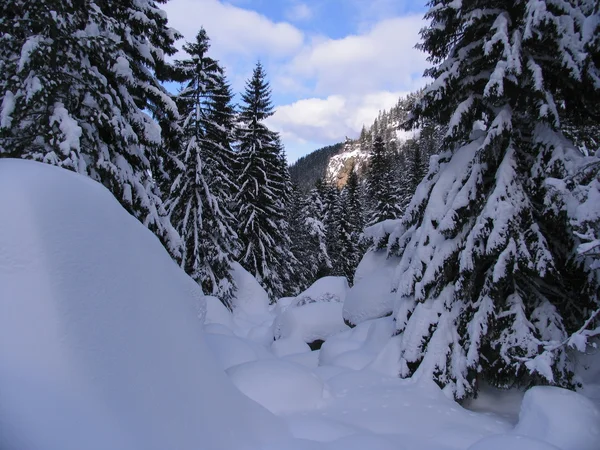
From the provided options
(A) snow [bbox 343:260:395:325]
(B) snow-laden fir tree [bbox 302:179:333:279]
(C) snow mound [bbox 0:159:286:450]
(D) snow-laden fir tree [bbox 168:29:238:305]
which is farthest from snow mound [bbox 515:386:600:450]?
(B) snow-laden fir tree [bbox 302:179:333:279]

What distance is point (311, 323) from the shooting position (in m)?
11.2

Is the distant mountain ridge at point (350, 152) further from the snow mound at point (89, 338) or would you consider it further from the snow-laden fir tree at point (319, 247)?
the snow mound at point (89, 338)

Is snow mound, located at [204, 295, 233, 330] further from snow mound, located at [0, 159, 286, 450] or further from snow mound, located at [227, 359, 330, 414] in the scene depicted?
snow mound, located at [0, 159, 286, 450]

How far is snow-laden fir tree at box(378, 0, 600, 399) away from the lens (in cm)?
523

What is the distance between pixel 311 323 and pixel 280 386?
21.2 ft

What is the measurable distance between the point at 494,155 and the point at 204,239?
1292 cm

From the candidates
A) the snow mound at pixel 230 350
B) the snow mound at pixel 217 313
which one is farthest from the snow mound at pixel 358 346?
the snow mound at pixel 217 313

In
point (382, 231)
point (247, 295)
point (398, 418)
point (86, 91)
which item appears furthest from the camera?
point (247, 295)

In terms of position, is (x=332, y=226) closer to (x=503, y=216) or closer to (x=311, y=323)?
(x=311, y=323)

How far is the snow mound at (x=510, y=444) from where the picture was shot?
3.44 m

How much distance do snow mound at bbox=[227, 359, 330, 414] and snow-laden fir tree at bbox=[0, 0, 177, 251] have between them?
5097 millimetres

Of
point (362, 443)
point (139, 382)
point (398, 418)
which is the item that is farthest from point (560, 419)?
point (139, 382)

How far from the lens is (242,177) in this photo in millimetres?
21906

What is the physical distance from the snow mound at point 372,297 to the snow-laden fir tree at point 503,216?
3.00 m
